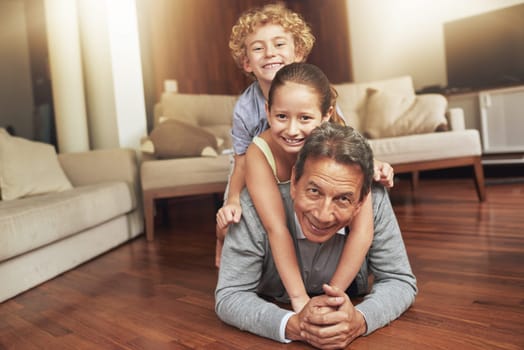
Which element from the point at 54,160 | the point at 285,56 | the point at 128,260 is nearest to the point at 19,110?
the point at 54,160

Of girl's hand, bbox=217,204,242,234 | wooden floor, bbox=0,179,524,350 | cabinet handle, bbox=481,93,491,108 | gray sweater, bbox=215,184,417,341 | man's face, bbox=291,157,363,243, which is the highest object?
cabinet handle, bbox=481,93,491,108

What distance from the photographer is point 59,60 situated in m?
3.25

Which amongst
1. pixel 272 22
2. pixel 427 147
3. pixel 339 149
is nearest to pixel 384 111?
pixel 427 147

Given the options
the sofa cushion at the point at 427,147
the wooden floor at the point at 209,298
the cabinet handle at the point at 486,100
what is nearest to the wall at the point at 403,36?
the cabinet handle at the point at 486,100

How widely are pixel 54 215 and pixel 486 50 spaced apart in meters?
3.76

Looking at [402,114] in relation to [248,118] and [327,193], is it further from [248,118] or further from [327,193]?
[327,193]

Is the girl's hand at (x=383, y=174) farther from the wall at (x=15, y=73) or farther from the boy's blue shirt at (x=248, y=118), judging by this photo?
the wall at (x=15, y=73)

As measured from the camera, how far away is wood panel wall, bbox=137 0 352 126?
4102mm

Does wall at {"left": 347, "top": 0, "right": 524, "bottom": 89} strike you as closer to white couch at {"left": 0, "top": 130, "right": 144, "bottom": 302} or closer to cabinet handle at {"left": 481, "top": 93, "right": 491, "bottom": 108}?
cabinet handle at {"left": 481, "top": 93, "right": 491, "bottom": 108}

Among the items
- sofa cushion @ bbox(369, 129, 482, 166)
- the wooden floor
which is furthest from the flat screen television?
the wooden floor

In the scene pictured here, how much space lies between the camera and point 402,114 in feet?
10.7

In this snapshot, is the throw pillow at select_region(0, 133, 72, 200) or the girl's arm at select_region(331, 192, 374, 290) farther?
the throw pillow at select_region(0, 133, 72, 200)

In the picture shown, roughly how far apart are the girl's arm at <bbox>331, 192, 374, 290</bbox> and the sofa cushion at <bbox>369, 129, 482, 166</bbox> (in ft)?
5.67

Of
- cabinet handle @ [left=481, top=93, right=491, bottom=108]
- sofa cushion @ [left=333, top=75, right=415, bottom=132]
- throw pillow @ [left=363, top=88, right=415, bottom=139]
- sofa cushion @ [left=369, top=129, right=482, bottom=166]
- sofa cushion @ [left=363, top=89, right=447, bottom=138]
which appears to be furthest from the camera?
cabinet handle @ [left=481, top=93, right=491, bottom=108]
